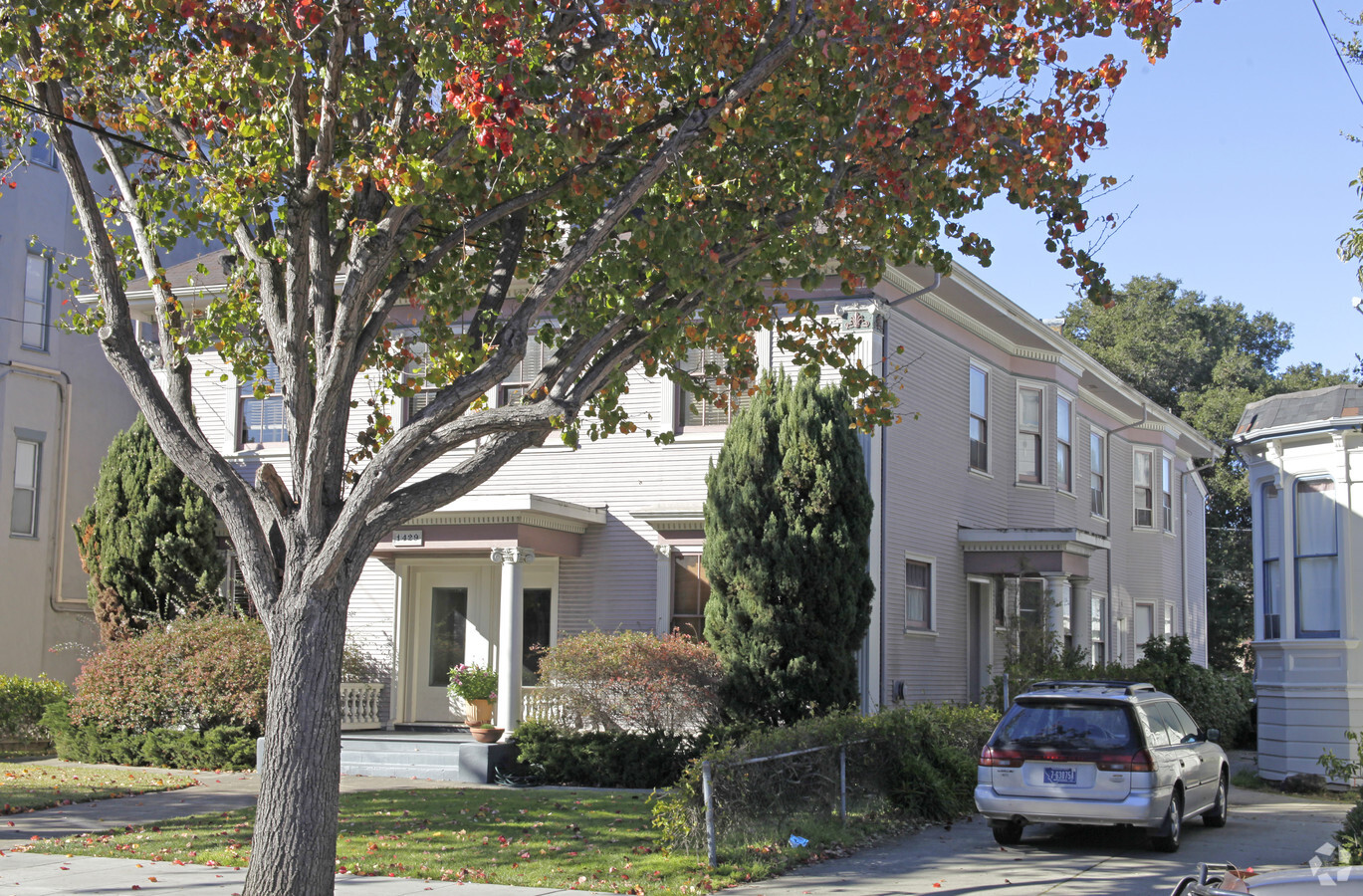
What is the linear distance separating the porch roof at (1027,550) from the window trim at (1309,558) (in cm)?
387

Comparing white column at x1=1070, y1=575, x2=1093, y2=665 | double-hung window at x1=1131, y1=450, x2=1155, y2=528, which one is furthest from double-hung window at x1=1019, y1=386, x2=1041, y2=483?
double-hung window at x1=1131, y1=450, x2=1155, y2=528

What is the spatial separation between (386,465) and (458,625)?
12.4 meters

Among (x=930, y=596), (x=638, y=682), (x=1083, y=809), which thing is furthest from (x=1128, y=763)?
(x=930, y=596)

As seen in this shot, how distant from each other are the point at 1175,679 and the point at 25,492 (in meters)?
21.4

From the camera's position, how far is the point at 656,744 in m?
16.2

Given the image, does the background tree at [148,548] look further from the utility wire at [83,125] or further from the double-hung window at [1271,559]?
the double-hung window at [1271,559]

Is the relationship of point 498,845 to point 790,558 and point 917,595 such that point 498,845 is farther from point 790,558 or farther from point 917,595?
point 917,595

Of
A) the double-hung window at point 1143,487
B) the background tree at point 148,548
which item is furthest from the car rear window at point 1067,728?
the double-hung window at point 1143,487

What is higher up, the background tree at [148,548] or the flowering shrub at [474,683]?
→ the background tree at [148,548]

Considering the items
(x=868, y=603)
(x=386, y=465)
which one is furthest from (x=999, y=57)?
(x=868, y=603)

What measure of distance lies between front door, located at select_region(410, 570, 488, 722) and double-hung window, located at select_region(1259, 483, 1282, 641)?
37.3 ft

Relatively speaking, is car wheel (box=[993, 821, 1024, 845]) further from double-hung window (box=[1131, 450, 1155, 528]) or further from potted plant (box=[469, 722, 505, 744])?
double-hung window (box=[1131, 450, 1155, 528])

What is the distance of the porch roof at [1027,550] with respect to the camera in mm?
21109

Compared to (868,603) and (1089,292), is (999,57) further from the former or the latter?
(868,603)
